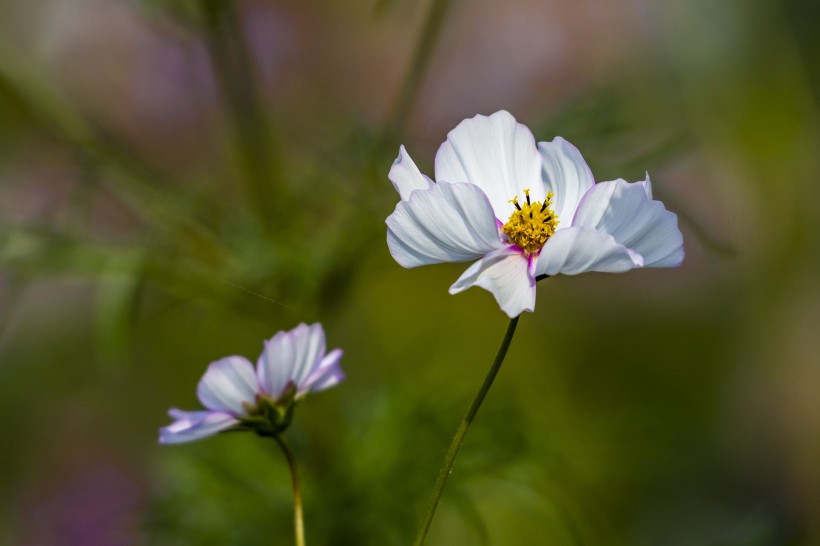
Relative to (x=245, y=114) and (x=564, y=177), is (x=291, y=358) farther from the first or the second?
(x=245, y=114)

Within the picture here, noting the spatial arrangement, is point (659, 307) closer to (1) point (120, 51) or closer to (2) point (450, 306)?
(2) point (450, 306)

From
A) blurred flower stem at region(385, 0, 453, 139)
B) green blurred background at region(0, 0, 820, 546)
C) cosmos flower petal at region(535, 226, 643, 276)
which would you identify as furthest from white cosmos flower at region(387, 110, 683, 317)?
green blurred background at region(0, 0, 820, 546)

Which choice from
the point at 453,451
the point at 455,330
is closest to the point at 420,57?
the point at 453,451

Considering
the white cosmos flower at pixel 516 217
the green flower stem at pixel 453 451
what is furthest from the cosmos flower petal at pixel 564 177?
→ the green flower stem at pixel 453 451

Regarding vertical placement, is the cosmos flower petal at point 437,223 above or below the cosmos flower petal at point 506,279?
above

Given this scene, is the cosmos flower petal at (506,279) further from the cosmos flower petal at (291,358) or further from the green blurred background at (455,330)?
the green blurred background at (455,330)

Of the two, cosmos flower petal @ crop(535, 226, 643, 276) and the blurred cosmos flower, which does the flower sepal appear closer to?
the blurred cosmos flower
